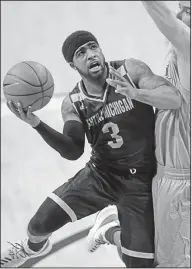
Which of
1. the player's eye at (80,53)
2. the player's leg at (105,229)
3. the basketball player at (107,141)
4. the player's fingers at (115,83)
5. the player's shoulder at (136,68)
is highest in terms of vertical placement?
the player's eye at (80,53)

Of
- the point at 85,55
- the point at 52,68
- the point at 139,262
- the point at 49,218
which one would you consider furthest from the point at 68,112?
the point at 52,68

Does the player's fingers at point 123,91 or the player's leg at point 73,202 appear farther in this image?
the player's leg at point 73,202

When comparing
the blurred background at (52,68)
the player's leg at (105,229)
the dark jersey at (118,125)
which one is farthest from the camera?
the blurred background at (52,68)

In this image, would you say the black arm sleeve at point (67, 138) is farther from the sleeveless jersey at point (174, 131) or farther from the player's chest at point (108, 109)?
the sleeveless jersey at point (174, 131)

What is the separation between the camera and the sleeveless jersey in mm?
946

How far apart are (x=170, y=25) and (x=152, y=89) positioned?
12cm

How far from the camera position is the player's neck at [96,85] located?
37.6 inches

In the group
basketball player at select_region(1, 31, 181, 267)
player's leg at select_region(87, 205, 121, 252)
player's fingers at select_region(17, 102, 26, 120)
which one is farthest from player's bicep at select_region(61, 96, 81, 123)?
player's leg at select_region(87, 205, 121, 252)

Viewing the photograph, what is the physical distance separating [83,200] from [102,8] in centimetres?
133

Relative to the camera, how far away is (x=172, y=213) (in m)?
0.99

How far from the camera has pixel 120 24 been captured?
79.0 inches

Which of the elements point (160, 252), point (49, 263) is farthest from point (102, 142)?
point (49, 263)

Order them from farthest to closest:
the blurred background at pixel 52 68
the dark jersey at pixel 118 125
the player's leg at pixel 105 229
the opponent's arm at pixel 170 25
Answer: the blurred background at pixel 52 68
the player's leg at pixel 105 229
the dark jersey at pixel 118 125
the opponent's arm at pixel 170 25

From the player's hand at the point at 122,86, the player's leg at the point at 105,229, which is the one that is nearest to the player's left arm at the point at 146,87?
the player's hand at the point at 122,86
